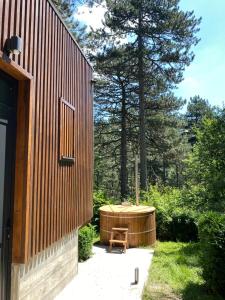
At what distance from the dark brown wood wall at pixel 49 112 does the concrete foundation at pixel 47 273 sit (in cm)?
29

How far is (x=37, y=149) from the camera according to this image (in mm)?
4715

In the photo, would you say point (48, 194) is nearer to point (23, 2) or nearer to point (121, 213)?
point (23, 2)

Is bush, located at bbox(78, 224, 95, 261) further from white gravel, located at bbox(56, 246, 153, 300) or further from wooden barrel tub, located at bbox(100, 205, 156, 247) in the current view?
wooden barrel tub, located at bbox(100, 205, 156, 247)

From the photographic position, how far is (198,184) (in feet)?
36.2

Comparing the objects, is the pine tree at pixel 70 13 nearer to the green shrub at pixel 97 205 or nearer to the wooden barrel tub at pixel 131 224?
the green shrub at pixel 97 205

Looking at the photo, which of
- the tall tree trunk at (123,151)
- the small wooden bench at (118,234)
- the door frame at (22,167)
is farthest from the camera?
the tall tree trunk at (123,151)

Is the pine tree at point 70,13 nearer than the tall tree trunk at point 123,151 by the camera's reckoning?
Yes

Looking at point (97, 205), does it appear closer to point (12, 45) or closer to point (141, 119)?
point (141, 119)

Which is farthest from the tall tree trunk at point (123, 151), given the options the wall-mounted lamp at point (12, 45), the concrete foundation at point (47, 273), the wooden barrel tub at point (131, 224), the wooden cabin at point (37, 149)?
the wall-mounted lamp at point (12, 45)

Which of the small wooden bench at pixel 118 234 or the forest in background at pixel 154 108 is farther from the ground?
the forest in background at pixel 154 108

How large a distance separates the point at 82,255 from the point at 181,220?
531cm

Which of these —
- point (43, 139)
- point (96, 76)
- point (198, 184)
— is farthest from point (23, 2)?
point (96, 76)

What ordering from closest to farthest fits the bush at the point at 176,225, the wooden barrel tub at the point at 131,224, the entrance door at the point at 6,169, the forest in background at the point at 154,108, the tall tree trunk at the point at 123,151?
the entrance door at the point at 6,169 < the forest in background at the point at 154,108 < the wooden barrel tub at the point at 131,224 < the bush at the point at 176,225 < the tall tree trunk at the point at 123,151

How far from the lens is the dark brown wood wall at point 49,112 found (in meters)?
4.34
